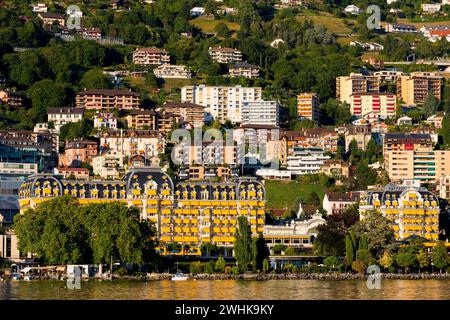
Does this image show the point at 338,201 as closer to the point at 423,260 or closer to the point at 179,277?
the point at 423,260

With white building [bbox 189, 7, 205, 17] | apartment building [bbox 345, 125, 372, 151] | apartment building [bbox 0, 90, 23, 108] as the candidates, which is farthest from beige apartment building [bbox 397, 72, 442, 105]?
apartment building [bbox 0, 90, 23, 108]

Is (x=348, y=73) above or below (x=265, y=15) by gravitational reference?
below

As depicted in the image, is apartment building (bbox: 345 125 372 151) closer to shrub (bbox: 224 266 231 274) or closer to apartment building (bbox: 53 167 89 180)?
apartment building (bbox: 53 167 89 180)

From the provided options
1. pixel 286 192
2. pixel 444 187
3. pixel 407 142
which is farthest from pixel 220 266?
pixel 407 142

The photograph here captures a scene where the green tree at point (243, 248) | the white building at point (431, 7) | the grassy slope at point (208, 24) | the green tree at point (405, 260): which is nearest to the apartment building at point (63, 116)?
the grassy slope at point (208, 24)

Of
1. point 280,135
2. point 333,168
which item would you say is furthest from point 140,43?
point 333,168

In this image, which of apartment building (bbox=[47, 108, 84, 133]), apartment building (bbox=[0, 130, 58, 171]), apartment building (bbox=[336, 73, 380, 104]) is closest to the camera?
apartment building (bbox=[0, 130, 58, 171])

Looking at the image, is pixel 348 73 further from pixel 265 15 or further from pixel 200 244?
pixel 200 244
